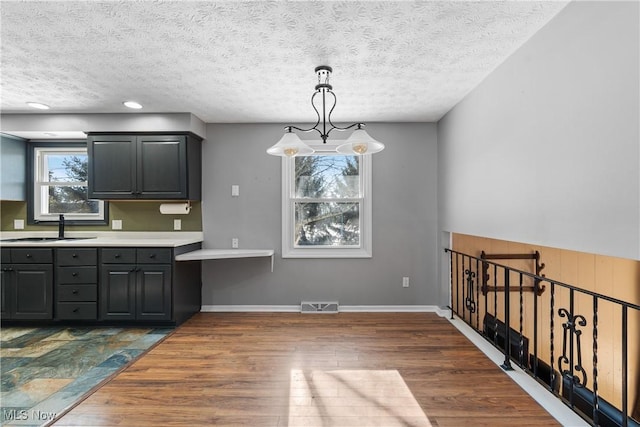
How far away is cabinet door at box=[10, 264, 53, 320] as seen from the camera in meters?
3.37

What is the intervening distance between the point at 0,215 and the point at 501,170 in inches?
226

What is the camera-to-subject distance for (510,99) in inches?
90.8

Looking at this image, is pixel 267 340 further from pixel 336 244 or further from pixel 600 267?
pixel 600 267

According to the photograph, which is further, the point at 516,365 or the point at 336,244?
the point at 336,244

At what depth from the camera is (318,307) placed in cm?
389

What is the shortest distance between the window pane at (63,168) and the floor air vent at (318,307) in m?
3.27

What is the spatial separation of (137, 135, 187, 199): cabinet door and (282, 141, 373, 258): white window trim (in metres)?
1.20

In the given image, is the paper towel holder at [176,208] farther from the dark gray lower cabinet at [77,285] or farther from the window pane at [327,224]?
the window pane at [327,224]

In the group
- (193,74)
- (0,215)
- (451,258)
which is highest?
(193,74)

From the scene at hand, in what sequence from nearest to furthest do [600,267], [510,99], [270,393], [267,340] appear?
[270,393], [510,99], [600,267], [267,340]

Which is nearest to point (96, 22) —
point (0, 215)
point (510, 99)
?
point (510, 99)

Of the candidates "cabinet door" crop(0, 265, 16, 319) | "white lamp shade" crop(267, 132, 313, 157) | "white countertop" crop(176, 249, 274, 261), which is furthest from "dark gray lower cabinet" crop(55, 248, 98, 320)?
"white lamp shade" crop(267, 132, 313, 157)

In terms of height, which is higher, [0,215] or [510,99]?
[510,99]

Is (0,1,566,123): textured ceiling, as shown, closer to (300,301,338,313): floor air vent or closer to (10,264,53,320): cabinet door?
(10,264,53,320): cabinet door
